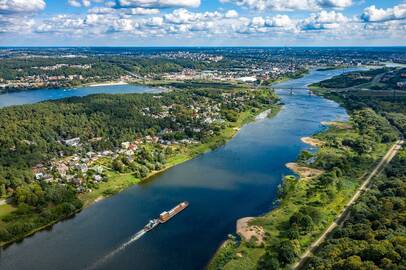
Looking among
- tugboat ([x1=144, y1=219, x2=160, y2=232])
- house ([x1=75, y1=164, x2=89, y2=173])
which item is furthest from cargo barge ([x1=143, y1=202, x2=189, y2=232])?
house ([x1=75, y1=164, x2=89, y2=173])

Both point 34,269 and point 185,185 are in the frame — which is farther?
point 185,185

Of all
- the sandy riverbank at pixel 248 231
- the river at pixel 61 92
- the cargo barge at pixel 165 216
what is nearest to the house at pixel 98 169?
the cargo barge at pixel 165 216

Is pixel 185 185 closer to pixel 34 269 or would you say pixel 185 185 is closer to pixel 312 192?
pixel 312 192

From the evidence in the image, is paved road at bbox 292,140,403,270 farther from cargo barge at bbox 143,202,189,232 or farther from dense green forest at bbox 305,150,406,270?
cargo barge at bbox 143,202,189,232

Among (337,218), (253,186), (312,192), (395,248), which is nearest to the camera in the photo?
(395,248)

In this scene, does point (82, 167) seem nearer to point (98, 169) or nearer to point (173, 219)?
point (98, 169)

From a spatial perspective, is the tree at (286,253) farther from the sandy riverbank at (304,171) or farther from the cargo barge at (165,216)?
the sandy riverbank at (304,171)

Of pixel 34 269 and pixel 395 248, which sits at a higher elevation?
pixel 395 248

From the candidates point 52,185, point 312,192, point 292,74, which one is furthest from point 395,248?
point 292,74

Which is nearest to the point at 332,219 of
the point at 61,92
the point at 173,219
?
the point at 173,219
